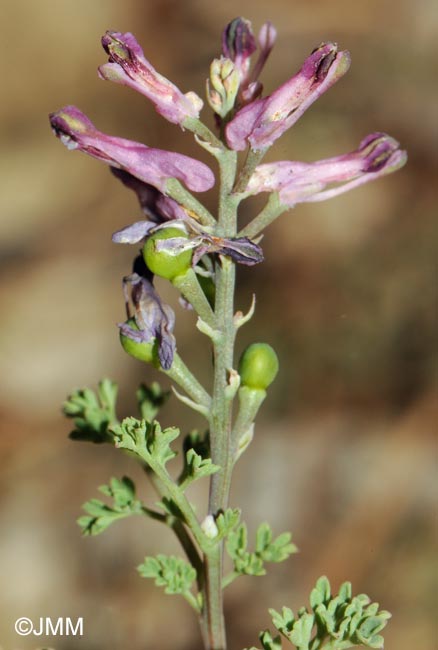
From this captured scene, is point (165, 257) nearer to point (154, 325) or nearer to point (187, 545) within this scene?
point (154, 325)

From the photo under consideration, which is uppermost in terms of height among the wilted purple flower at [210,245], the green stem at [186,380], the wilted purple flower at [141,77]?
the wilted purple flower at [141,77]

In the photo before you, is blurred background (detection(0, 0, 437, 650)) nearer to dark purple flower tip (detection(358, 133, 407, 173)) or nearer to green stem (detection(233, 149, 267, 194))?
dark purple flower tip (detection(358, 133, 407, 173))

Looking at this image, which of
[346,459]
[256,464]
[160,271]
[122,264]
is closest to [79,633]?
[256,464]

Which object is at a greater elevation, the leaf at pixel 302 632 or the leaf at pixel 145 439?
the leaf at pixel 145 439

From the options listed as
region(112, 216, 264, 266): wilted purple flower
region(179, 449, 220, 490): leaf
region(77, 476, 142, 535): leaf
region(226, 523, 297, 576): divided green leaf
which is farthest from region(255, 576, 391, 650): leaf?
region(112, 216, 264, 266): wilted purple flower

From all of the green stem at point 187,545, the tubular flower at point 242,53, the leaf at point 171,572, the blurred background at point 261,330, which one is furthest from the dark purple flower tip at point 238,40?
the blurred background at point 261,330

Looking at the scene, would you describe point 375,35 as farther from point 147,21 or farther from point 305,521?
point 305,521

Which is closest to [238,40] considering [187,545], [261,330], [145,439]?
[145,439]

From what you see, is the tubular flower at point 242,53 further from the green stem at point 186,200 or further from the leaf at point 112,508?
the leaf at point 112,508
